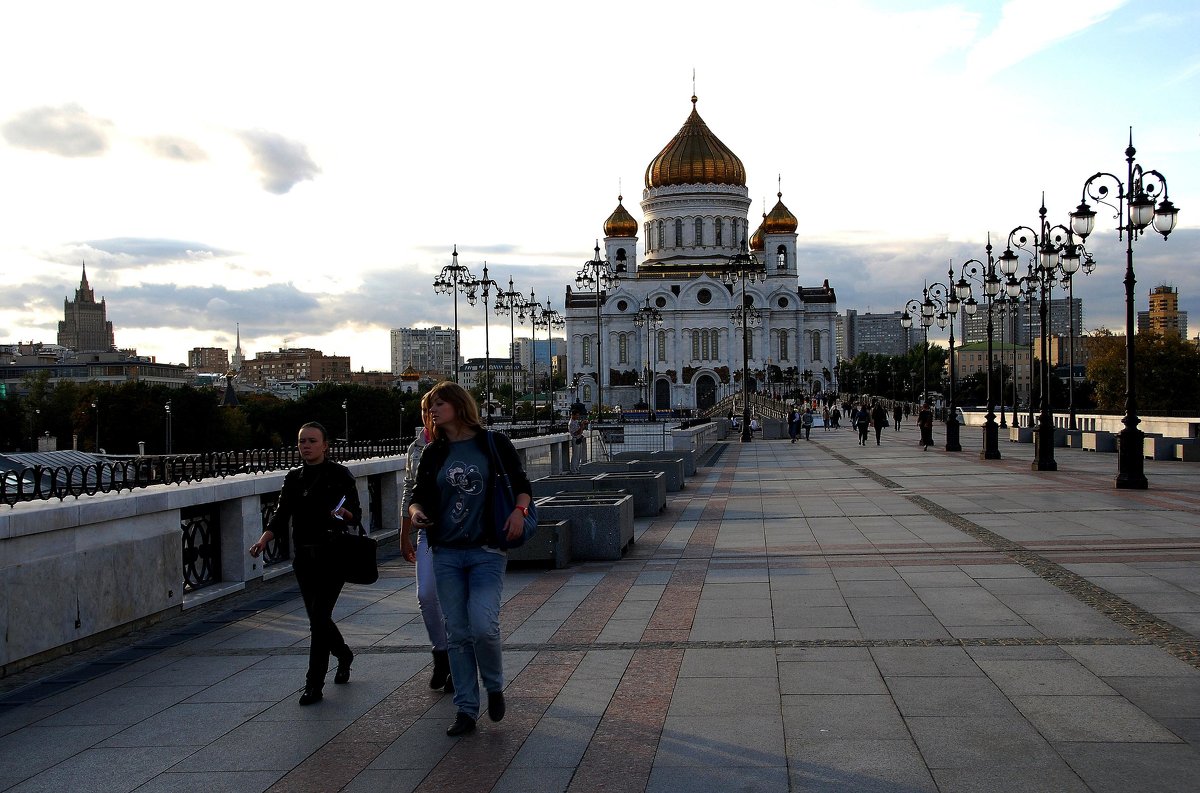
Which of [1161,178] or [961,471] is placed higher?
[1161,178]

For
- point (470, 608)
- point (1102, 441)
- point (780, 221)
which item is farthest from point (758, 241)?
point (470, 608)

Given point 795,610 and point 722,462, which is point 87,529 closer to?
point 795,610

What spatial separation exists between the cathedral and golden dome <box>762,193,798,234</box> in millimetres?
115

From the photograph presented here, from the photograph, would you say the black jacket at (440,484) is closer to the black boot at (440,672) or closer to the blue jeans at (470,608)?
the blue jeans at (470,608)

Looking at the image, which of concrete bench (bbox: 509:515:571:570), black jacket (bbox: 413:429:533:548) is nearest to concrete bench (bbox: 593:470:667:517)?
concrete bench (bbox: 509:515:571:570)

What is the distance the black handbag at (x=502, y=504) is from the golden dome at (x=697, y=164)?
114m

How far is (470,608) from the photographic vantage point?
633cm

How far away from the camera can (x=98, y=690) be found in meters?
7.46

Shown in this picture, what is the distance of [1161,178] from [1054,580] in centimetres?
1309

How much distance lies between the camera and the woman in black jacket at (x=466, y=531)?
628 centimetres

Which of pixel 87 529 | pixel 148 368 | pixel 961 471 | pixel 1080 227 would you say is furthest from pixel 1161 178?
pixel 148 368

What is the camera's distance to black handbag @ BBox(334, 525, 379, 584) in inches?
282

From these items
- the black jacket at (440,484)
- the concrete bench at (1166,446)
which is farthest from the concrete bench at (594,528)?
the concrete bench at (1166,446)

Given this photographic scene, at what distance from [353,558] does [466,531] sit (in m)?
1.25
